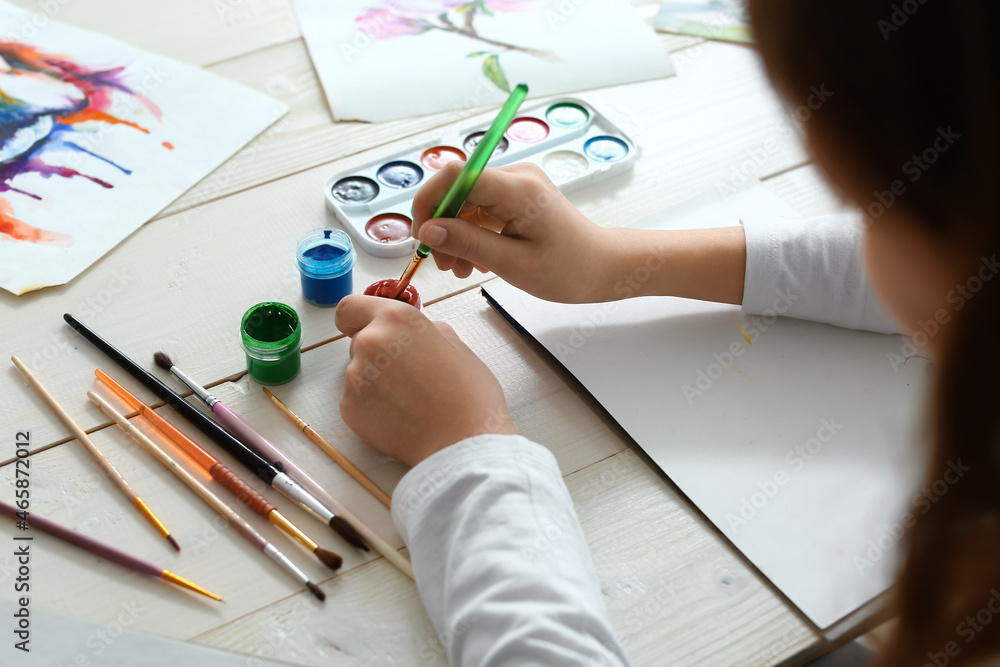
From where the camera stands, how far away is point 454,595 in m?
0.58

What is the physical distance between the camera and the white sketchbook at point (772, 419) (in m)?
0.63

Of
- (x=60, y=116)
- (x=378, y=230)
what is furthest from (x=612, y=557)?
(x=60, y=116)

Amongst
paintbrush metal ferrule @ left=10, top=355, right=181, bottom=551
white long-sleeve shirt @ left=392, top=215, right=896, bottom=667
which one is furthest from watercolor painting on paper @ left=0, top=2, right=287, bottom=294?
white long-sleeve shirt @ left=392, top=215, right=896, bottom=667

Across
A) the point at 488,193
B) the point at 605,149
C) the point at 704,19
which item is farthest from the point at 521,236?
the point at 704,19

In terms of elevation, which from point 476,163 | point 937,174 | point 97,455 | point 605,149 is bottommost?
point 97,455

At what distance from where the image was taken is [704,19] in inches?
48.7

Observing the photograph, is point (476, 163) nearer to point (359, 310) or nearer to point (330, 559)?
point (359, 310)

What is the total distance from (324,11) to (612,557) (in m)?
0.92

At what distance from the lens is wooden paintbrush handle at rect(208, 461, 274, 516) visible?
2.08ft

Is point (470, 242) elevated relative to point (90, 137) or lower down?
elevated

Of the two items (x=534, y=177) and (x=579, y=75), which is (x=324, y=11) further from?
(x=534, y=177)

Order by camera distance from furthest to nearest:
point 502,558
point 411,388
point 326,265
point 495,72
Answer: point 495,72, point 326,265, point 411,388, point 502,558

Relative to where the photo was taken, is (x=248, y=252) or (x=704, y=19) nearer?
(x=248, y=252)

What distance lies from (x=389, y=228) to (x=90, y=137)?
37 centimetres
